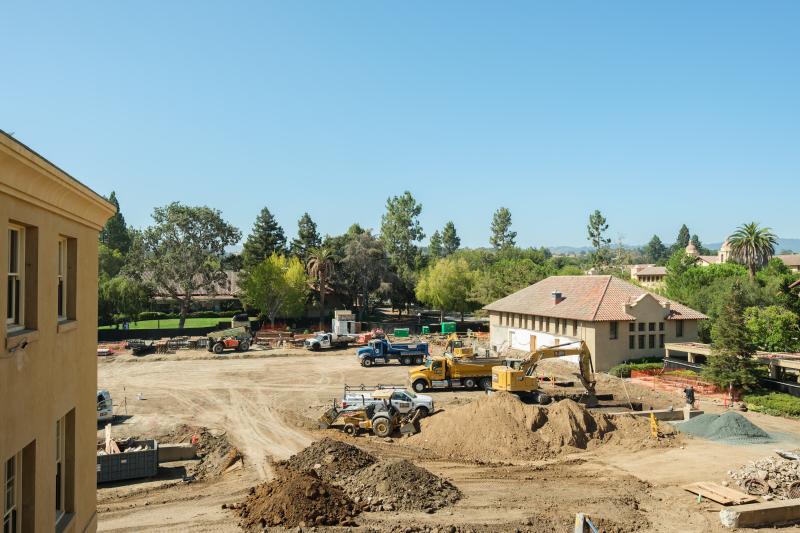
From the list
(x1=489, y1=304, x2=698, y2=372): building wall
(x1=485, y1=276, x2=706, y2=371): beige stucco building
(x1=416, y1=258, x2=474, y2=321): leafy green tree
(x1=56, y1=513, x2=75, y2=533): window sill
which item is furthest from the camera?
(x1=416, y1=258, x2=474, y2=321): leafy green tree

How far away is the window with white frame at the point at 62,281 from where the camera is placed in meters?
9.10

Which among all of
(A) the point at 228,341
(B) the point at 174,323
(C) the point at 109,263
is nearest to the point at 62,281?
(A) the point at 228,341

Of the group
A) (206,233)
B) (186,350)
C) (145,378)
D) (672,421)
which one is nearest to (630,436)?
(672,421)

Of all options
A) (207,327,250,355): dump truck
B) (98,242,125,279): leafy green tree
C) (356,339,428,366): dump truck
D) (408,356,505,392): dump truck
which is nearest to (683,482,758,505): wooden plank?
(408,356,505,392): dump truck

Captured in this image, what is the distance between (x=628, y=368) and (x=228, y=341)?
3426cm

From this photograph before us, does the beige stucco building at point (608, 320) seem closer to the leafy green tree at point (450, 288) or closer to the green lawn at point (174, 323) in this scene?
the leafy green tree at point (450, 288)

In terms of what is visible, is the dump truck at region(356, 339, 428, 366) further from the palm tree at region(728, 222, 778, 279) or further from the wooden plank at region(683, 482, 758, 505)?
the palm tree at region(728, 222, 778, 279)

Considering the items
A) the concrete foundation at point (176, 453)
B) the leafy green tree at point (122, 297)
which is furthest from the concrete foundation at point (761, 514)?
the leafy green tree at point (122, 297)

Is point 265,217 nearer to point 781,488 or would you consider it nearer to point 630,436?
point 630,436

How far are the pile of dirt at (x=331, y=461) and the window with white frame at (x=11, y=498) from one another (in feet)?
46.5

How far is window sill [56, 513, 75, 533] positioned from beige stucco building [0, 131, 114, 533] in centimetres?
1

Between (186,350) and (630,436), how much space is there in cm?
4232

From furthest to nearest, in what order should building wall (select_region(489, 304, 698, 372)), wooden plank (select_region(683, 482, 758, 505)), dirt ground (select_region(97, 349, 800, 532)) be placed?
building wall (select_region(489, 304, 698, 372)), wooden plank (select_region(683, 482, 758, 505)), dirt ground (select_region(97, 349, 800, 532))

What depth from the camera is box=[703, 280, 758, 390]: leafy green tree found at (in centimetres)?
3422
